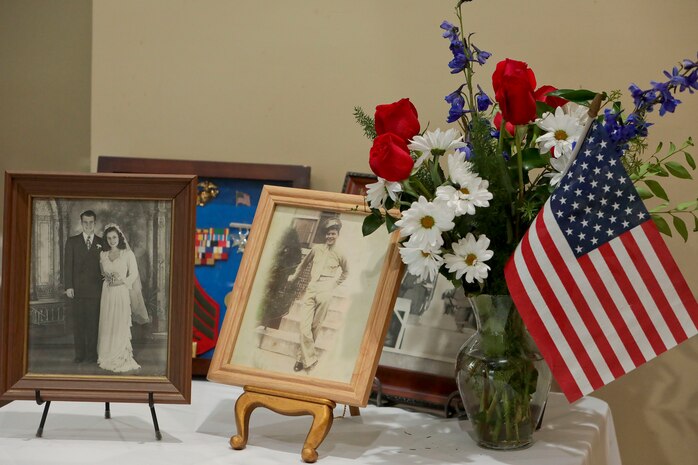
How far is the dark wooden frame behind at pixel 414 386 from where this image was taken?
1.49 m

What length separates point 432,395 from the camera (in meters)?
1.50

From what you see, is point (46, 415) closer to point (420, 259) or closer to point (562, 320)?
point (420, 259)

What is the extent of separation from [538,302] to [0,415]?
3.18ft

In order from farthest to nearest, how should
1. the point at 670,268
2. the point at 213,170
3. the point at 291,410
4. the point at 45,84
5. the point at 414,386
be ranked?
the point at 45,84 → the point at 213,170 → the point at 414,386 → the point at 291,410 → the point at 670,268

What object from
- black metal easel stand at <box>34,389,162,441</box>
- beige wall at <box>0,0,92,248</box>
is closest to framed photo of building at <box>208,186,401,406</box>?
black metal easel stand at <box>34,389,162,441</box>

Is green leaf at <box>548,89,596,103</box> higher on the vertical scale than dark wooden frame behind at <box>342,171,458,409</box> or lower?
higher

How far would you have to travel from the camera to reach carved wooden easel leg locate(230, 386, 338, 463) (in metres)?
1.28

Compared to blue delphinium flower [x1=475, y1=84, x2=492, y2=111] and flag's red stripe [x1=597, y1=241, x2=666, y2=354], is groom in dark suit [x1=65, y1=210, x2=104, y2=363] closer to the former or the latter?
blue delphinium flower [x1=475, y1=84, x2=492, y2=111]

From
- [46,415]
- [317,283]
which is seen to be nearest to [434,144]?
[317,283]

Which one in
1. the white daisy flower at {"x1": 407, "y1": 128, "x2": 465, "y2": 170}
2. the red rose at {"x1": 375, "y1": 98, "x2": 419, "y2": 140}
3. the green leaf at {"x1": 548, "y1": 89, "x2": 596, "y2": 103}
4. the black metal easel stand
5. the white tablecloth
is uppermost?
the green leaf at {"x1": 548, "y1": 89, "x2": 596, "y2": 103}

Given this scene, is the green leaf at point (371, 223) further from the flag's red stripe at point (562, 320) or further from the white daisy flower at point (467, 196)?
the flag's red stripe at point (562, 320)

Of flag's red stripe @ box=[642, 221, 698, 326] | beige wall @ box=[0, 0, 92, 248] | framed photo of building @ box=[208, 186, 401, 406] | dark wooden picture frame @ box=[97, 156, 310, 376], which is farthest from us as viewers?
beige wall @ box=[0, 0, 92, 248]

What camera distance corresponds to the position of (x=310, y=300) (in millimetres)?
1374

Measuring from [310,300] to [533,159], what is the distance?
16.9 inches
